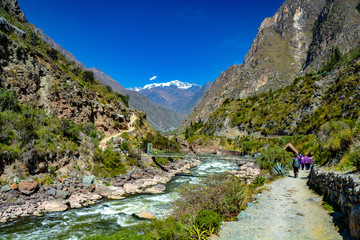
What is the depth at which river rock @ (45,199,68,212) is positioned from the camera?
13531 mm

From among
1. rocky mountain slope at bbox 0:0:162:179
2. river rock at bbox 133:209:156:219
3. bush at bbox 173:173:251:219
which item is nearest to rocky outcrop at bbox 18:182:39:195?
rocky mountain slope at bbox 0:0:162:179

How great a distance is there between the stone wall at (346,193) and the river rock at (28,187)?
1811cm

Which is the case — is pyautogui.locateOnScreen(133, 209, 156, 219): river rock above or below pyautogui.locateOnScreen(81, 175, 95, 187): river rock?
below

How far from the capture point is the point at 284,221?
671 centimetres

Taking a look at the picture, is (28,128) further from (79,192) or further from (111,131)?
(111,131)

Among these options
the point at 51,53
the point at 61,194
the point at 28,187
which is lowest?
the point at 61,194

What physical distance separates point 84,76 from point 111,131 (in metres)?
15.5

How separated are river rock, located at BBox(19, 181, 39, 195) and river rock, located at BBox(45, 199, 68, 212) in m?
1.93

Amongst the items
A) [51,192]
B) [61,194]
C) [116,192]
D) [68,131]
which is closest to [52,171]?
[51,192]

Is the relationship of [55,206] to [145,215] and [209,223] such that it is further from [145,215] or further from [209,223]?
[209,223]

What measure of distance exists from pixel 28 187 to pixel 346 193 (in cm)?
1853

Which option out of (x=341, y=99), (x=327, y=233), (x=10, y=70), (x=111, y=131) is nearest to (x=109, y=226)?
(x=327, y=233)

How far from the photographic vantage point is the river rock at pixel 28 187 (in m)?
14.4

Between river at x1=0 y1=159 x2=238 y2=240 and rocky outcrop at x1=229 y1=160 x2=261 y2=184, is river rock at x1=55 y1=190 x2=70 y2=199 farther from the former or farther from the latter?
rocky outcrop at x1=229 y1=160 x2=261 y2=184
